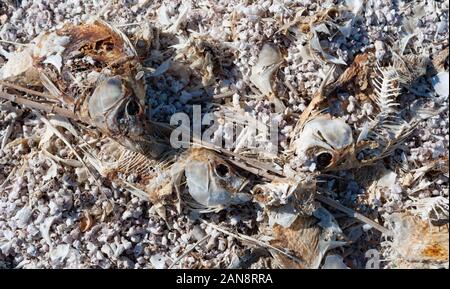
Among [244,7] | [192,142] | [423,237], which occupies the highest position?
[244,7]

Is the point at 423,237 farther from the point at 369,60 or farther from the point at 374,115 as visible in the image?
the point at 369,60

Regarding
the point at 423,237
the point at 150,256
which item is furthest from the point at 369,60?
the point at 150,256

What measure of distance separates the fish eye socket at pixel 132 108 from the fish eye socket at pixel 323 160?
0.59 m

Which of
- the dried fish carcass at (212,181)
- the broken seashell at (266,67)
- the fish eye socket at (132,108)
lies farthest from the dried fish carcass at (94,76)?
the broken seashell at (266,67)

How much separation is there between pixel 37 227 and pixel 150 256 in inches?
15.7

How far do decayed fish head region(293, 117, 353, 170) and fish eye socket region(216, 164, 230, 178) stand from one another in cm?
23

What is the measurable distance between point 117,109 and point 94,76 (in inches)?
5.4

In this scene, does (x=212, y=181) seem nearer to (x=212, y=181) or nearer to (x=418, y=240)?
(x=212, y=181)

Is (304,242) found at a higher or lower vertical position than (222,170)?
lower

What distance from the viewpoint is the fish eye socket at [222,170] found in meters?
1.84

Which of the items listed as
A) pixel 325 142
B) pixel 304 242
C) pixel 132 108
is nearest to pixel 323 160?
pixel 325 142

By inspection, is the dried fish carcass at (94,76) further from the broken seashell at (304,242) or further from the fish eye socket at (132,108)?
the broken seashell at (304,242)

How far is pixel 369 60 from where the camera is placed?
73.8 inches

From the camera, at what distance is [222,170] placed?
186 cm
